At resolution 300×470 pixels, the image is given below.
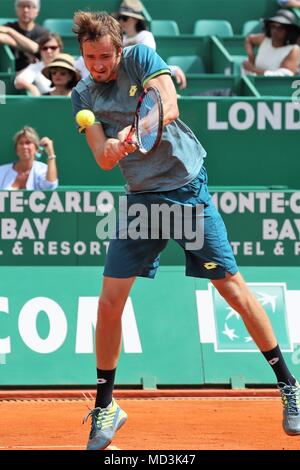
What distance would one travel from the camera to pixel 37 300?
7.13 meters

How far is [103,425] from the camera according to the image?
5.12 m

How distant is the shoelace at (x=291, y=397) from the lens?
17.0 ft

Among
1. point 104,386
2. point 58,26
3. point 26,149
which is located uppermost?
point 58,26

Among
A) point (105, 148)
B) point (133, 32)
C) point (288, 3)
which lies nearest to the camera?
point (105, 148)

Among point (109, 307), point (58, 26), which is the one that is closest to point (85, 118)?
point (109, 307)

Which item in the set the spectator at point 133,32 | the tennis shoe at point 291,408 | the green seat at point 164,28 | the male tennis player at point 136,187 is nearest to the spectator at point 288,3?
the green seat at point 164,28

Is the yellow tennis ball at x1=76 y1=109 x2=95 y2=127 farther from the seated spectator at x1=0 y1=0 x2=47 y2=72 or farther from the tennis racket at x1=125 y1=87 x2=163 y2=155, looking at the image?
the seated spectator at x1=0 y1=0 x2=47 y2=72

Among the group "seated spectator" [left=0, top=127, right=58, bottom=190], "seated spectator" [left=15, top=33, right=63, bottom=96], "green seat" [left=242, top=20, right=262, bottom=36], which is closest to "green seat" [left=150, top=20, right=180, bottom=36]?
"green seat" [left=242, top=20, right=262, bottom=36]

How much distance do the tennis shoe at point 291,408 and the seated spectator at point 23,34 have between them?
5.86 meters

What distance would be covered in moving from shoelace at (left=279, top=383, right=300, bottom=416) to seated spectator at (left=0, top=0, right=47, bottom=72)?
5858 mm

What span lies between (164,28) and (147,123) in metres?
7.71

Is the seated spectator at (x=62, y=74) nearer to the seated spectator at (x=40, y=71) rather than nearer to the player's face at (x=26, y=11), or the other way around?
the seated spectator at (x=40, y=71)

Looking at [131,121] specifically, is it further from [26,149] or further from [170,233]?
[26,149]
